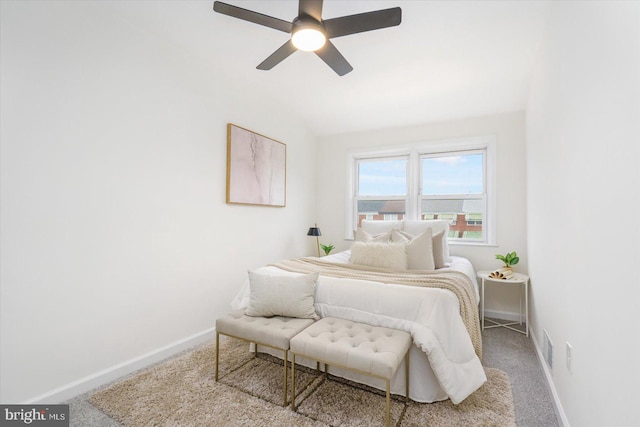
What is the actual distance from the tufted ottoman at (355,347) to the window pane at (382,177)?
110 inches

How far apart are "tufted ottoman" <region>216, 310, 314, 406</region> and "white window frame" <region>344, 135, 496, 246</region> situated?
265 centimetres

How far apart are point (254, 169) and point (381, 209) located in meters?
2.04

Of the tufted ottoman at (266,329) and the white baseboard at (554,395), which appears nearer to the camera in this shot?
the white baseboard at (554,395)

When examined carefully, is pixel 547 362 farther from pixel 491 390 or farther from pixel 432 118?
pixel 432 118

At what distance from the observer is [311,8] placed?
1.71 meters

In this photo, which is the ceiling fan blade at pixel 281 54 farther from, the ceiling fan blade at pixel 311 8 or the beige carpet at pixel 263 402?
the beige carpet at pixel 263 402

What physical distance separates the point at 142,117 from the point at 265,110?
1574 mm

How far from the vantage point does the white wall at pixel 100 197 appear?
5.67ft

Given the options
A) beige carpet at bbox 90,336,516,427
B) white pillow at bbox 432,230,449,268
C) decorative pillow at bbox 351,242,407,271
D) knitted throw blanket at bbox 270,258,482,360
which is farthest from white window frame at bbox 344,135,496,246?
beige carpet at bbox 90,336,516,427

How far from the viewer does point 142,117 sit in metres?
2.36

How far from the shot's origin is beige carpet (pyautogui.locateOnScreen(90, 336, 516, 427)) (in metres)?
1.70

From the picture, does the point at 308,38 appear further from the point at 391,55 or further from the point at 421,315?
the point at 421,315

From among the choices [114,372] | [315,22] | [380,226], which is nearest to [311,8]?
[315,22]

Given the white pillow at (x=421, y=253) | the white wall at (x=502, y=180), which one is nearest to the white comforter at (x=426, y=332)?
the white pillow at (x=421, y=253)
